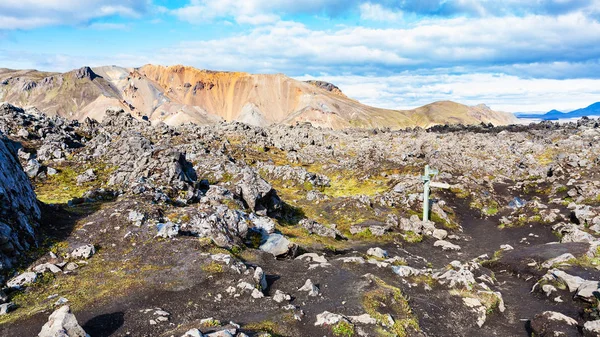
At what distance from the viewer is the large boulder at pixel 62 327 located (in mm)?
14820

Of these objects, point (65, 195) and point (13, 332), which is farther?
point (65, 195)

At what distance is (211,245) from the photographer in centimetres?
2703

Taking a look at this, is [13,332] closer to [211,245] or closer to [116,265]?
[116,265]

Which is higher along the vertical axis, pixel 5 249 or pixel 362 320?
pixel 5 249

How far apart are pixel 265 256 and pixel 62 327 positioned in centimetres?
1538

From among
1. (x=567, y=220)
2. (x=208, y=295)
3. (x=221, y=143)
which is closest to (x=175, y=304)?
(x=208, y=295)

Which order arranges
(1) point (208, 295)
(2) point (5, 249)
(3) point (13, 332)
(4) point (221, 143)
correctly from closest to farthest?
(3) point (13, 332)
(1) point (208, 295)
(2) point (5, 249)
(4) point (221, 143)

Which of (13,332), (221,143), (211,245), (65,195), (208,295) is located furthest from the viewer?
(221,143)

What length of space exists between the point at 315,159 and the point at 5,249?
87.6 meters

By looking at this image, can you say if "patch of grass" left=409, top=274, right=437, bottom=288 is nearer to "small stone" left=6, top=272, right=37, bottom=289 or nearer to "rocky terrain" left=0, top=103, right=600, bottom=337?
"rocky terrain" left=0, top=103, right=600, bottom=337

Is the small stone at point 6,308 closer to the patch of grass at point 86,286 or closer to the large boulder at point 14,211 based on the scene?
the patch of grass at point 86,286

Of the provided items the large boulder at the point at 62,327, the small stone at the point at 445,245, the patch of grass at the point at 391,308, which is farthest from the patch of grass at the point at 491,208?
the large boulder at the point at 62,327

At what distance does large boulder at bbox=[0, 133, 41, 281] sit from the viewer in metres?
22.5

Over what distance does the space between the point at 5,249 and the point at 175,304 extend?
1141 centimetres
